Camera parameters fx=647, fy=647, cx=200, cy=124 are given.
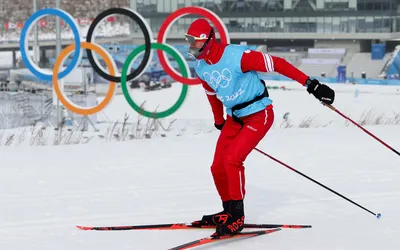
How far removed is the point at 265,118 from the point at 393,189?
2.18 m

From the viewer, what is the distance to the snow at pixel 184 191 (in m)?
4.95

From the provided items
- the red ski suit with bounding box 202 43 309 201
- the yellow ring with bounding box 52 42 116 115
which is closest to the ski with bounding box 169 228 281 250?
the red ski suit with bounding box 202 43 309 201

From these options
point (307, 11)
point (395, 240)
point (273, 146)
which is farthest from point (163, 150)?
point (307, 11)

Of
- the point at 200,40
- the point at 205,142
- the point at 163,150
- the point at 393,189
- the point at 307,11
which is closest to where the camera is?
the point at 200,40

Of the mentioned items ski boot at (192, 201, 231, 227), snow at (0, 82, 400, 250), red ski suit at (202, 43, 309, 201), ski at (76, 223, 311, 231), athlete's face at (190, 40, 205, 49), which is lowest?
snow at (0, 82, 400, 250)

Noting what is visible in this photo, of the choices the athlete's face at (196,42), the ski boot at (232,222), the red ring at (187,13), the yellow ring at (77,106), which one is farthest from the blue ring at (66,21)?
the ski boot at (232,222)

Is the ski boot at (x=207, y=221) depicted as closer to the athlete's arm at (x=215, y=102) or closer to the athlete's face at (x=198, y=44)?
the athlete's arm at (x=215, y=102)

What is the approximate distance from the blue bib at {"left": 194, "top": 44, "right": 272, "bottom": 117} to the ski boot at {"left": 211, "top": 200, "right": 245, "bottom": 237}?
28.1 inches

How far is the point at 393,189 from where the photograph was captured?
257 inches

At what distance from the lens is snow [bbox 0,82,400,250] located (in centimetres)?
495

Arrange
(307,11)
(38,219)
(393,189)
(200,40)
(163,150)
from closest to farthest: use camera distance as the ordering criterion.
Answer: (200,40)
(38,219)
(393,189)
(163,150)
(307,11)

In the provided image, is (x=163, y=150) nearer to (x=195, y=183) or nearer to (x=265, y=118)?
(x=195, y=183)

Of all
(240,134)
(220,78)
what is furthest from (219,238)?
(220,78)

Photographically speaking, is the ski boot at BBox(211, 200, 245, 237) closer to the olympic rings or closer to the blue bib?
the blue bib
